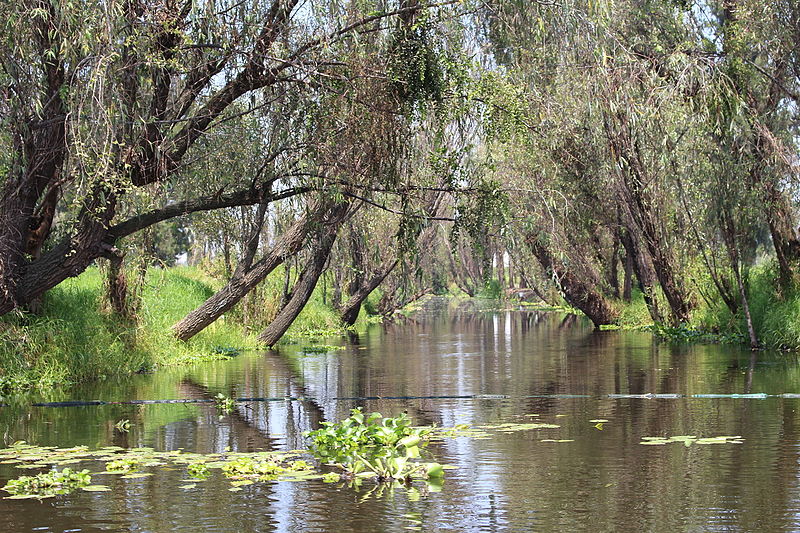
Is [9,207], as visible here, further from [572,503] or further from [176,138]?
[572,503]

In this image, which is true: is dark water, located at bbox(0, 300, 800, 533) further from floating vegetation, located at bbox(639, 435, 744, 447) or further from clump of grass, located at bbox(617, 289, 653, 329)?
clump of grass, located at bbox(617, 289, 653, 329)

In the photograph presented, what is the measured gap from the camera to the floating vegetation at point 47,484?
7.84 meters

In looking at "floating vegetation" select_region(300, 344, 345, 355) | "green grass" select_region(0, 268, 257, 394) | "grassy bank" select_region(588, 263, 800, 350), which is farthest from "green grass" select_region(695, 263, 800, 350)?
"green grass" select_region(0, 268, 257, 394)

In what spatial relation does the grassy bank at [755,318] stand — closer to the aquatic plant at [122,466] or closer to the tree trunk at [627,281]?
the tree trunk at [627,281]

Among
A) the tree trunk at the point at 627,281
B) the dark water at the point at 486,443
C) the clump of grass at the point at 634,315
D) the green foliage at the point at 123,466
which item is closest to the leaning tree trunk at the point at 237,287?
the dark water at the point at 486,443

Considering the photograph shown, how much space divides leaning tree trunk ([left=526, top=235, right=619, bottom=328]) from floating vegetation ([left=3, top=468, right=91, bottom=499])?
78.7 feet

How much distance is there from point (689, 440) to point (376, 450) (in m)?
3.16

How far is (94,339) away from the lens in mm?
17203

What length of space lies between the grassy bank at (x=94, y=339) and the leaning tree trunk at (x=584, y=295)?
32.4 ft

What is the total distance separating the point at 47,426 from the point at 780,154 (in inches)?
564

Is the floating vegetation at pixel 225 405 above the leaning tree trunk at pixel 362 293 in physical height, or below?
below

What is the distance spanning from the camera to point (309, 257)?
26.7m

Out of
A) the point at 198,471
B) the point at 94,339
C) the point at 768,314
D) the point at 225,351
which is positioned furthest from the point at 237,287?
the point at 198,471

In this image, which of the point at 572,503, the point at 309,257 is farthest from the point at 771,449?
the point at 309,257
